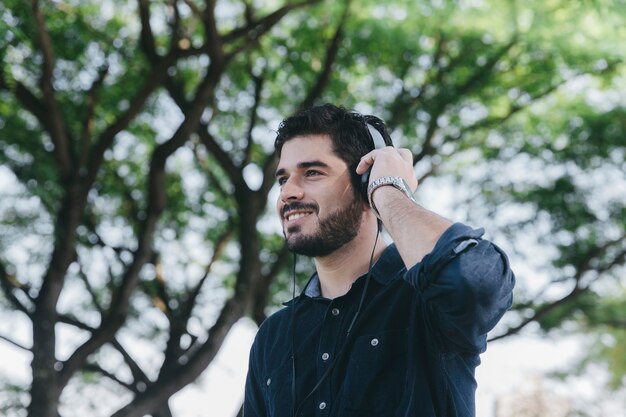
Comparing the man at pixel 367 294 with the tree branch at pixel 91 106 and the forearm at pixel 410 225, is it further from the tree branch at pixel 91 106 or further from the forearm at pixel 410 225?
the tree branch at pixel 91 106

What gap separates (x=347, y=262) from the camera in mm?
2461

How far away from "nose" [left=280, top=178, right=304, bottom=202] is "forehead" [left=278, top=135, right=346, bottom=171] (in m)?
0.05

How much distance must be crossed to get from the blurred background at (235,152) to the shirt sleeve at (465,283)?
693 cm

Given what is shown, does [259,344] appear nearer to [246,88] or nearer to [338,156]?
[338,156]

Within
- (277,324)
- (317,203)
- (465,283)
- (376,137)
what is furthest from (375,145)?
(465,283)

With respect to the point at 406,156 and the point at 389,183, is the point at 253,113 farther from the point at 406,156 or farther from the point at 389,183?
the point at 389,183

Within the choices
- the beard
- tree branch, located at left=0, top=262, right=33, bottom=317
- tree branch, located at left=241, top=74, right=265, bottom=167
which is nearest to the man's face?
the beard

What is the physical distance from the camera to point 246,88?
1083 cm

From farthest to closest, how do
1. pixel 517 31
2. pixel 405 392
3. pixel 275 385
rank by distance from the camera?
pixel 517 31 → pixel 275 385 → pixel 405 392

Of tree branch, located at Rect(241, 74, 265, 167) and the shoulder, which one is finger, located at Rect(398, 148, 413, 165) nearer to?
the shoulder

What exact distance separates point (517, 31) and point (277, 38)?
105 inches

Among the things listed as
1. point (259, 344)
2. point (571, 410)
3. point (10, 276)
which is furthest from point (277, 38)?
point (571, 410)

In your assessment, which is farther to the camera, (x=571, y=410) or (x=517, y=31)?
(x=571, y=410)

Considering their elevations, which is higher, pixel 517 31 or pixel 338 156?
pixel 517 31
